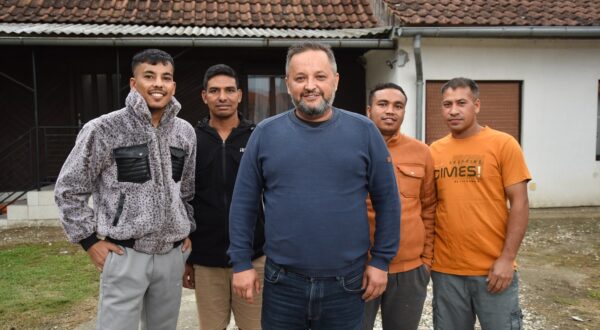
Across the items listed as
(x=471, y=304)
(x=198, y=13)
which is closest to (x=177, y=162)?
(x=471, y=304)

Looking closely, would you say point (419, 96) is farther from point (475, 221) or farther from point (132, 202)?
point (132, 202)

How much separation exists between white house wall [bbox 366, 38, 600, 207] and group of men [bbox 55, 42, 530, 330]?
5.81m

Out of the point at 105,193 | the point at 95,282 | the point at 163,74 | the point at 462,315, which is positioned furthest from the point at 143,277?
the point at 95,282

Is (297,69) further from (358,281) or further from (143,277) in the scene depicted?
(143,277)

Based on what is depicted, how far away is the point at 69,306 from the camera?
412cm

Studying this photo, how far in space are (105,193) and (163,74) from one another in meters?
0.69

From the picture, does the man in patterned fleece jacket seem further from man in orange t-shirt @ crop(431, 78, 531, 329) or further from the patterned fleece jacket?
man in orange t-shirt @ crop(431, 78, 531, 329)

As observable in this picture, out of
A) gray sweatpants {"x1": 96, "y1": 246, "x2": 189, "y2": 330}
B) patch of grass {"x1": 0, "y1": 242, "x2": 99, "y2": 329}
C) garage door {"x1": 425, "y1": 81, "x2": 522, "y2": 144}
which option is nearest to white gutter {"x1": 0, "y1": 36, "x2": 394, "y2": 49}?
garage door {"x1": 425, "y1": 81, "x2": 522, "y2": 144}

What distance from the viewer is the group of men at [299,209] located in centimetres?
200

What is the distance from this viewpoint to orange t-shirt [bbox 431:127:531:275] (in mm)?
2391

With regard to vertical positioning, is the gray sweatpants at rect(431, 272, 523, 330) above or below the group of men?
below

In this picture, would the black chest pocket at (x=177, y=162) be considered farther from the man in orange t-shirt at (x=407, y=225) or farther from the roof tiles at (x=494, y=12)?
the roof tiles at (x=494, y=12)

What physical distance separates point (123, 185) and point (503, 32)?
727 cm

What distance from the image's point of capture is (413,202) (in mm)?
2469
